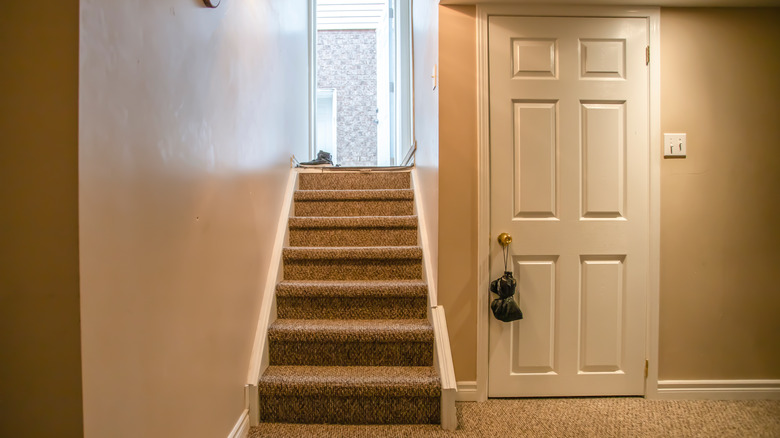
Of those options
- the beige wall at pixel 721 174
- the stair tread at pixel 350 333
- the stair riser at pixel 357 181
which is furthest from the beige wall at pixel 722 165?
the stair riser at pixel 357 181

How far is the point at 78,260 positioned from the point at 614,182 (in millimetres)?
1894

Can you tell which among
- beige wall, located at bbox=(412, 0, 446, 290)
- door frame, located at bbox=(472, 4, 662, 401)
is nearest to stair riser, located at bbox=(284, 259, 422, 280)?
beige wall, located at bbox=(412, 0, 446, 290)

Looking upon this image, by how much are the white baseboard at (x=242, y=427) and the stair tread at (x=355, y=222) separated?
3.72 ft

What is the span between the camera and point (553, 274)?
5.90 ft

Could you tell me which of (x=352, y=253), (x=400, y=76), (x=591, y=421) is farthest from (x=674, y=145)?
(x=400, y=76)

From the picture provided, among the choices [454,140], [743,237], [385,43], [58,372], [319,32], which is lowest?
[58,372]

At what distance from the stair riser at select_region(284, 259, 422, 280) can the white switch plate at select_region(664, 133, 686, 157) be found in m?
1.26

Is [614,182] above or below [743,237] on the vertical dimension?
above

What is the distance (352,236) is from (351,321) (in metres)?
0.64

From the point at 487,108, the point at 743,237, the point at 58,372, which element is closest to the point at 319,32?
the point at 487,108

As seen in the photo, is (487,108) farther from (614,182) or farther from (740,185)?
(740,185)

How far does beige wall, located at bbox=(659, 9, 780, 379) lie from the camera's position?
180 centimetres

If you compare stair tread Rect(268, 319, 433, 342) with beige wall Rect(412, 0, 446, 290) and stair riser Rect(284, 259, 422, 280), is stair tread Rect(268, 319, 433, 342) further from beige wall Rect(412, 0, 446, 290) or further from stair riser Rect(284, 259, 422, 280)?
stair riser Rect(284, 259, 422, 280)

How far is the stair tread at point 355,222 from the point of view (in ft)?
7.97
